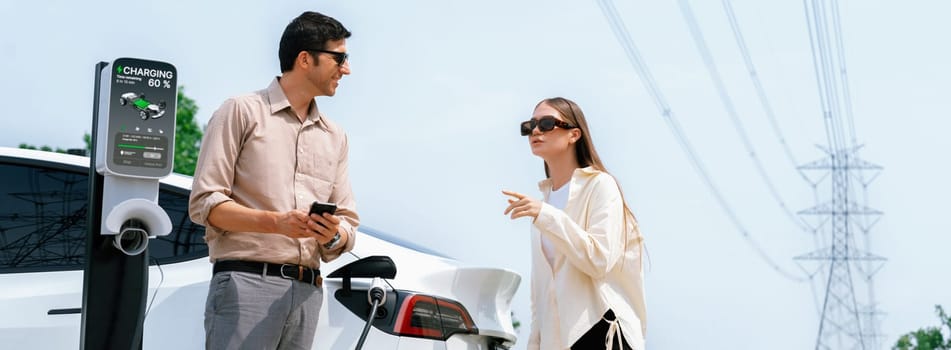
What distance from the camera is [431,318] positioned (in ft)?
16.3

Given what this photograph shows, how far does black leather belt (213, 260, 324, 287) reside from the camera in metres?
4.30

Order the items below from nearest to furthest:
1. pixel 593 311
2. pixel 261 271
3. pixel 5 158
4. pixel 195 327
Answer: pixel 261 271 < pixel 593 311 < pixel 195 327 < pixel 5 158

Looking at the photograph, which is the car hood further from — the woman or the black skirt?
the black skirt

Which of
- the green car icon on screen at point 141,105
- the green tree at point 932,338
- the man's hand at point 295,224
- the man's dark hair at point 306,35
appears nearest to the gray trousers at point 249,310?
the man's hand at point 295,224

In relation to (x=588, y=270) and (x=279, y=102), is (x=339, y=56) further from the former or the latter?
(x=588, y=270)

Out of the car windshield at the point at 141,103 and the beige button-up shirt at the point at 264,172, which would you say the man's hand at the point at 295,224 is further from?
the car windshield at the point at 141,103

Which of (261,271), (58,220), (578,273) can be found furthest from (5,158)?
(578,273)

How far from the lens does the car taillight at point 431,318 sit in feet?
16.0

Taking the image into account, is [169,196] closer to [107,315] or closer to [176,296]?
[176,296]

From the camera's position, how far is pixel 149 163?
A: 435 cm

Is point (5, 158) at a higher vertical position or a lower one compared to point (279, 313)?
higher

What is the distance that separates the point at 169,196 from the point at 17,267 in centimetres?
67

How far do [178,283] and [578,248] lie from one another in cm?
167

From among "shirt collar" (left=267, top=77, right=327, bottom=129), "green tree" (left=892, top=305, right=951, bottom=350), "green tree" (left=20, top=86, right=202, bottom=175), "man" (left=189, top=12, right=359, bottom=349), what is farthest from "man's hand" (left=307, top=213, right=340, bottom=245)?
"green tree" (left=892, top=305, right=951, bottom=350)
